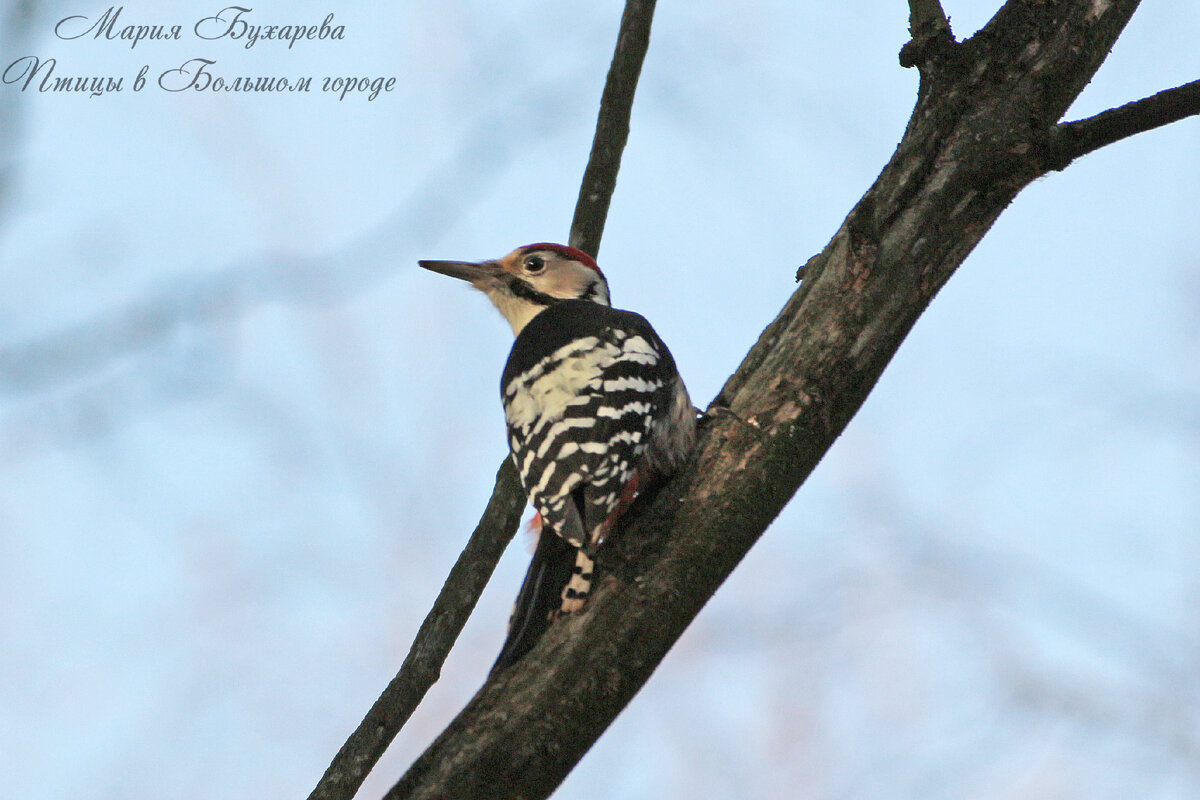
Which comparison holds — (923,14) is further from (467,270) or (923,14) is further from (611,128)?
(467,270)

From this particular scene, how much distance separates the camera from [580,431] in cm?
355

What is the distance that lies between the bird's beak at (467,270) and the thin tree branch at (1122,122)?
2673 millimetres

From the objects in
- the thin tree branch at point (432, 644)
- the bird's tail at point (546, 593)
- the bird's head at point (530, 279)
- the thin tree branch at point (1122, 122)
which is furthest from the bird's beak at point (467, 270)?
the thin tree branch at point (1122, 122)

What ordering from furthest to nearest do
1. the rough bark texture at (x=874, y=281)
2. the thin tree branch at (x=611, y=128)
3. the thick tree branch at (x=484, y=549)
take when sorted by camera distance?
1. the thin tree branch at (x=611, y=128)
2. the thick tree branch at (x=484, y=549)
3. the rough bark texture at (x=874, y=281)

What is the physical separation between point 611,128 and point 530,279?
1166 mm

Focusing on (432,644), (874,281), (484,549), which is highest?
(874,281)

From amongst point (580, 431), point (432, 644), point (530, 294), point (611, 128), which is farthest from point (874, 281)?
point (530, 294)

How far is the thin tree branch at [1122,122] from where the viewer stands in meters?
2.95

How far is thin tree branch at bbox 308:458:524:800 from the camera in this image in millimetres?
3234

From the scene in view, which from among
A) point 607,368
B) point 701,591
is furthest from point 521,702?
point 607,368

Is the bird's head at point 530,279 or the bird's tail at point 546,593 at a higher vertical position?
the bird's head at point 530,279

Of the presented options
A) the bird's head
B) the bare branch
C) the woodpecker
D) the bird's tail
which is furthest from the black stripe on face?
the bare branch

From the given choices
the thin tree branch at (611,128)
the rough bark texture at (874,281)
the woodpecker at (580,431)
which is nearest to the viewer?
the rough bark texture at (874,281)

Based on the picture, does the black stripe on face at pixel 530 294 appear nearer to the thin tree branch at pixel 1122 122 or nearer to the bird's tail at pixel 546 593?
the bird's tail at pixel 546 593
